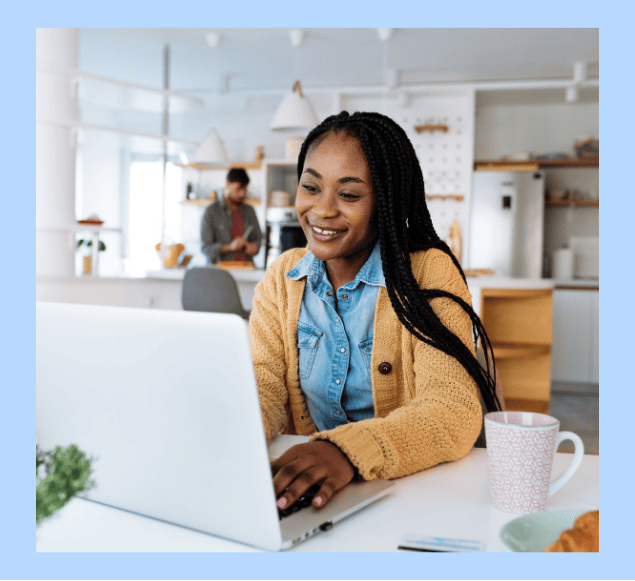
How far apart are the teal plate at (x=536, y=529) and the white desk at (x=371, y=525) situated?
1 centimetres

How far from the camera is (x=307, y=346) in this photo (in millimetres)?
1170

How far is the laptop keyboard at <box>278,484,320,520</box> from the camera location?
0.64m

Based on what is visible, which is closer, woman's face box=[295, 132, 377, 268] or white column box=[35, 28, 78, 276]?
woman's face box=[295, 132, 377, 268]

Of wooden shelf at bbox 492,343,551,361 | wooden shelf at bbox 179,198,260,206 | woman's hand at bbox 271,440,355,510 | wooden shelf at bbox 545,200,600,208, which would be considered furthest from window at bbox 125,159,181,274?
woman's hand at bbox 271,440,355,510

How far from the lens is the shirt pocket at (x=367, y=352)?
1130 mm

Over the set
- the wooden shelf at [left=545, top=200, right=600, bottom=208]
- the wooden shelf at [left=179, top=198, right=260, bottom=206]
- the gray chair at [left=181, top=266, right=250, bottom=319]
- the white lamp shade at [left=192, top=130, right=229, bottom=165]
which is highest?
the white lamp shade at [left=192, top=130, right=229, bottom=165]

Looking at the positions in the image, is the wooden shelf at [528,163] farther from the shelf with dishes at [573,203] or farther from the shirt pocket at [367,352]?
the shirt pocket at [367,352]

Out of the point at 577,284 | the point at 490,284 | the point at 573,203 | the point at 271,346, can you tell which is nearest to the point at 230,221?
the point at 490,284

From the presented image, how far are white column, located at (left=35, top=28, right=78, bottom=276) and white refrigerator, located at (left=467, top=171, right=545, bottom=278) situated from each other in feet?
12.0

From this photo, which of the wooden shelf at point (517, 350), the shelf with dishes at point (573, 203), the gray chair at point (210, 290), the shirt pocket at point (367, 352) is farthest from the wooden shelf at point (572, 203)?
the shirt pocket at point (367, 352)

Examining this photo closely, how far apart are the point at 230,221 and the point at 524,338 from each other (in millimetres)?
2390

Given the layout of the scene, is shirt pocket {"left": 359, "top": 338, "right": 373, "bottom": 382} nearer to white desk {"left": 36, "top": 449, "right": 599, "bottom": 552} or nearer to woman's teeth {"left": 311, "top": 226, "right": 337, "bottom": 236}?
woman's teeth {"left": 311, "top": 226, "right": 337, "bottom": 236}

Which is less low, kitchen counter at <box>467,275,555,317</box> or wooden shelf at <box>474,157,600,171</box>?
wooden shelf at <box>474,157,600,171</box>

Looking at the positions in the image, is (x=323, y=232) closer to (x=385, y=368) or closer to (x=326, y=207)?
(x=326, y=207)
